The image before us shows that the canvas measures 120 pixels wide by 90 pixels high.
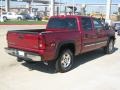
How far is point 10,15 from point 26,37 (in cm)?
5375

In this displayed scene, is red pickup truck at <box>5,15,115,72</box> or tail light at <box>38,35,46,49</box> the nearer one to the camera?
tail light at <box>38,35,46,49</box>

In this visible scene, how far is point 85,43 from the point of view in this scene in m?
8.91

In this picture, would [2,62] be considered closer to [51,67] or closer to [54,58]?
[51,67]

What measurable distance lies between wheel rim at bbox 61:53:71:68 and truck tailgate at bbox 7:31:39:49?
4.04 feet

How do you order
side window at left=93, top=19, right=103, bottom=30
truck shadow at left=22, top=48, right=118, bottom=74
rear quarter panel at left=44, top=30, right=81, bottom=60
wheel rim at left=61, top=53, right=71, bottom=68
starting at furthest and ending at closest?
side window at left=93, top=19, right=103, bottom=30 < truck shadow at left=22, top=48, right=118, bottom=74 < wheel rim at left=61, top=53, right=71, bottom=68 < rear quarter panel at left=44, top=30, right=81, bottom=60

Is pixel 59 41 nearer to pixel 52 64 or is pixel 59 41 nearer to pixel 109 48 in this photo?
pixel 52 64

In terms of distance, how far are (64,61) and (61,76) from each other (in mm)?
702

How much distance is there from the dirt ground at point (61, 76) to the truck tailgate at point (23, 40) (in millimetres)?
884

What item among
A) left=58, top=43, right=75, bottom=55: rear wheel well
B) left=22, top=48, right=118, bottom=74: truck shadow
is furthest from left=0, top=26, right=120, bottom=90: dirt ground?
left=58, top=43, right=75, bottom=55: rear wheel well

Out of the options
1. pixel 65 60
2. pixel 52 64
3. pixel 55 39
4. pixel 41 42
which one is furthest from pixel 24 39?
pixel 65 60

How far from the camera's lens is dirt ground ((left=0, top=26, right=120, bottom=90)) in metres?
6.48

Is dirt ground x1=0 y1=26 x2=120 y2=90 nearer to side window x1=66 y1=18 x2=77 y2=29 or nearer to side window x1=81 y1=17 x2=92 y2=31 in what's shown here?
side window x1=81 y1=17 x2=92 y2=31

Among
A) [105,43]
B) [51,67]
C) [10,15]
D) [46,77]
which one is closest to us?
[46,77]

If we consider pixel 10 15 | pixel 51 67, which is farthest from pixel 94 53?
pixel 10 15
